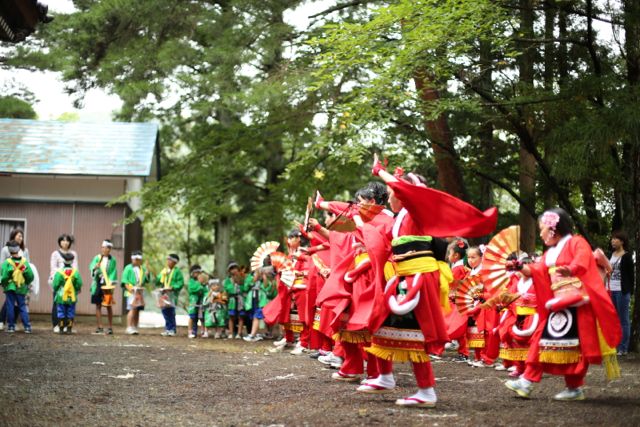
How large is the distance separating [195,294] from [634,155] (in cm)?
914

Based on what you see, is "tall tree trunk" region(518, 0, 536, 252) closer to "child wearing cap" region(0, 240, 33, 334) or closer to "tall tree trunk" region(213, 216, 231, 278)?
"child wearing cap" region(0, 240, 33, 334)

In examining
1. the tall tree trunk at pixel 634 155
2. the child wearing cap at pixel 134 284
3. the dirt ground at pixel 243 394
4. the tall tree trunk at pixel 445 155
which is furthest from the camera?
the child wearing cap at pixel 134 284

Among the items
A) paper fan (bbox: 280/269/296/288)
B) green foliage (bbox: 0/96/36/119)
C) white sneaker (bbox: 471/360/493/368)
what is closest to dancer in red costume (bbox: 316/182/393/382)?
white sneaker (bbox: 471/360/493/368)

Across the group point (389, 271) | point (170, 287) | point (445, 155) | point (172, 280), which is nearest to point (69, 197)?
point (172, 280)

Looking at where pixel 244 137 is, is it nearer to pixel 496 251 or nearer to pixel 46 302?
pixel 46 302

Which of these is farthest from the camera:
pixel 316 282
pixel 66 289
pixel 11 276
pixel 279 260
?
pixel 66 289

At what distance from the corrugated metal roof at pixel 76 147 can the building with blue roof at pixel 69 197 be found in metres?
0.02

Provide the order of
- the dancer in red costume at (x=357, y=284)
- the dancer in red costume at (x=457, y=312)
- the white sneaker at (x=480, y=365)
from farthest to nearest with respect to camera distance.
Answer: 1. the white sneaker at (x=480, y=365)
2. the dancer in red costume at (x=457, y=312)
3. the dancer in red costume at (x=357, y=284)

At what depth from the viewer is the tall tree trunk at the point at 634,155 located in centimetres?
1219

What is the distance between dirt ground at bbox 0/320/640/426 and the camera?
600 centimetres

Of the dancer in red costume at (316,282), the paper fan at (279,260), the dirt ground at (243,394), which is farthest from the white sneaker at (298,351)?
the paper fan at (279,260)

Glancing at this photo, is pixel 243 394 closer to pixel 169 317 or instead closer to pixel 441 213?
pixel 441 213

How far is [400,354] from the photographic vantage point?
678 centimetres

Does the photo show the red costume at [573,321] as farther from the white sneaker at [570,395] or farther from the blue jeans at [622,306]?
the blue jeans at [622,306]
